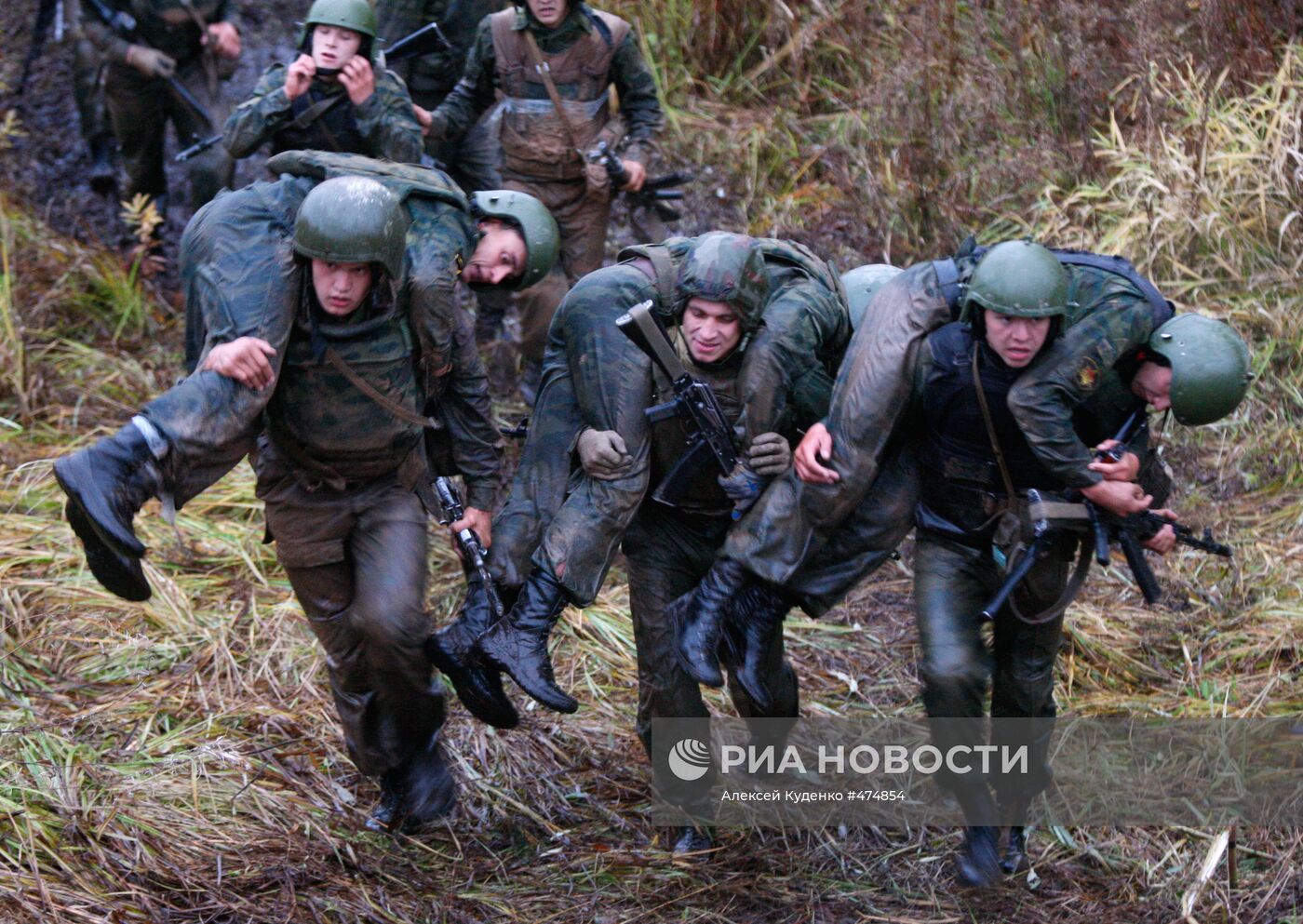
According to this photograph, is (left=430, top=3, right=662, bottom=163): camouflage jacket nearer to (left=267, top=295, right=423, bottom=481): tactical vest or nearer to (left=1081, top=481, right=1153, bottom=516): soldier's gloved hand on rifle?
(left=267, top=295, right=423, bottom=481): tactical vest

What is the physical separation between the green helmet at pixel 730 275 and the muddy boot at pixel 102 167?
6.26 meters

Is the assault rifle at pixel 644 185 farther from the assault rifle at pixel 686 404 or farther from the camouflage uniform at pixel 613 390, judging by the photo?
the assault rifle at pixel 686 404

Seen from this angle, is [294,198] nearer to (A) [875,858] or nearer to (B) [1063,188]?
(A) [875,858]

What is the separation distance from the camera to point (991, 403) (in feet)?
13.4

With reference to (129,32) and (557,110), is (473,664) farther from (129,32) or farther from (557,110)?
(129,32)

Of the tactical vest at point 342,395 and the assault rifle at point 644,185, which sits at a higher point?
the tactical vest at point 342,395

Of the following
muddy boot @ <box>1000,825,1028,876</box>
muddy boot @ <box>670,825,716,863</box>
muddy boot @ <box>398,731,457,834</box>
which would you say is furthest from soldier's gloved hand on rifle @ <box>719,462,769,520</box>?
muddy boot @ <box>1000,825,1028,876</box>

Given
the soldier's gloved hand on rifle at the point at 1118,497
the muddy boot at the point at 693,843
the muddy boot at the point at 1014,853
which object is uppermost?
the soldier's gloved hand on rifle at the point at 1118,497

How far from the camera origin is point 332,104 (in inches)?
219

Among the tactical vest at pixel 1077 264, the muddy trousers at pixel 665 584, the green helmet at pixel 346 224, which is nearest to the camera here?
the green helmet at pixel 346 224

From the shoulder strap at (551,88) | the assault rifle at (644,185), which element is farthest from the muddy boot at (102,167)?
the assault rifle at (644,185)

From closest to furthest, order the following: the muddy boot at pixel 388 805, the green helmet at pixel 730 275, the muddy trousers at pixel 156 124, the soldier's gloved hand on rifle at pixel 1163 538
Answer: the green helmet at pixel 730 275 < the soldier's gloved hand on rifle at pixel 1163 538 < the muddy boot at pixel 388 805 < the muddy trousers at pixel 156 124

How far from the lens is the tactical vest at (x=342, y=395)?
4.02 meters

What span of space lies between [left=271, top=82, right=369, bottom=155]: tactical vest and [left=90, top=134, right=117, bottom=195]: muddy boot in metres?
4.07
